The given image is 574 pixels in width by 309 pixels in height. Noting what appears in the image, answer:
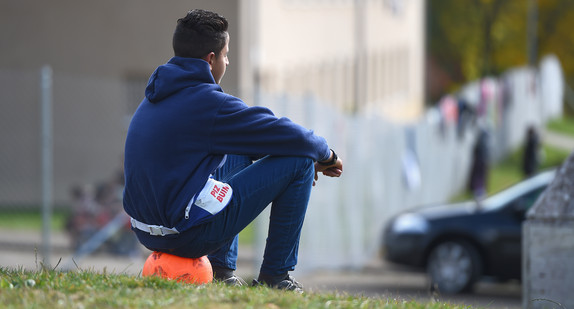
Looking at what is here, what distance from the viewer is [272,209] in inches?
180

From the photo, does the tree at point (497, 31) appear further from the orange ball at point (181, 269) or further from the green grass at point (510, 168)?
the orange ball at point (181, 269)

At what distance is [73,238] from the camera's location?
12.4m

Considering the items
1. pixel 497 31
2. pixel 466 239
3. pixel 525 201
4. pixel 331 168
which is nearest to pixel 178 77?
pixel 331 168

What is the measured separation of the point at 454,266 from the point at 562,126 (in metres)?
29.6

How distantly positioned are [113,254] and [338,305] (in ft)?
26.2

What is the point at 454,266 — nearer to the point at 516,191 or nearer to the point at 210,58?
the point at 516,191

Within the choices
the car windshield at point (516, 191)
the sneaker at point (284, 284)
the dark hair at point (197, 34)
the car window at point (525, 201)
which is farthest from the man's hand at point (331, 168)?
the car windshield at point (516, 191)

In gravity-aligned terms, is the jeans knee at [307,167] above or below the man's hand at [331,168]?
above

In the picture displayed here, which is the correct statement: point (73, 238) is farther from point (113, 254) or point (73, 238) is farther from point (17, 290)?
point (17, 290)

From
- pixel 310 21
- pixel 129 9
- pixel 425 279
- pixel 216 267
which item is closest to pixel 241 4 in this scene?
pixel 129 9

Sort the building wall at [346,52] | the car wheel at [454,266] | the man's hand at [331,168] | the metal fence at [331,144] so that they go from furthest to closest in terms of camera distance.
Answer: the building wall at [346,52] → the metal fence at [331,144] → the car wheel at [454,266] → the man's hand at [331,168]

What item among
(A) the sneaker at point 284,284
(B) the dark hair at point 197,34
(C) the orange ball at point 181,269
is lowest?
(A) the sneaker at point 284,284

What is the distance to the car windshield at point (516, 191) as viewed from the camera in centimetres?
1166

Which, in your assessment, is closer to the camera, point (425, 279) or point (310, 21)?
point (425, 279)
